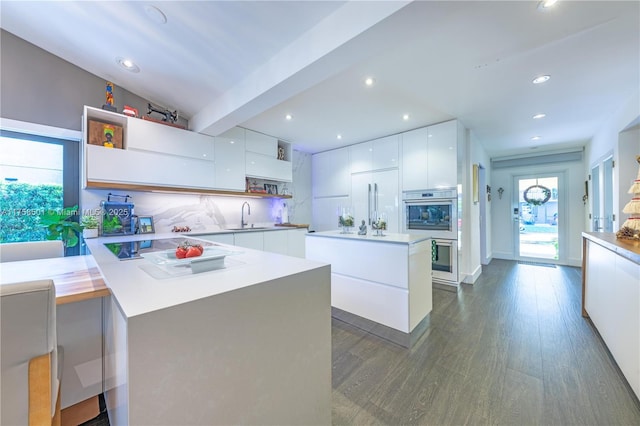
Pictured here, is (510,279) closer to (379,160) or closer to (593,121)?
(593,121)

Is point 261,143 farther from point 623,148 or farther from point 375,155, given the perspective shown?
point 623,148

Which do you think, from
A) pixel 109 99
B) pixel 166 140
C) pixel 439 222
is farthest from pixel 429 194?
pixel 109 99

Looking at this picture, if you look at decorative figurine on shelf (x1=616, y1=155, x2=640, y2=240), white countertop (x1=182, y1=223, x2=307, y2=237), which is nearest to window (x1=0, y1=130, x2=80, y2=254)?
white countertop (x1=182, y1=223, x2=307, y2=237)

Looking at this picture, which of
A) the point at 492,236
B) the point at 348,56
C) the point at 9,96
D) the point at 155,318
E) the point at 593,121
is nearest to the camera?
the point at 155,318

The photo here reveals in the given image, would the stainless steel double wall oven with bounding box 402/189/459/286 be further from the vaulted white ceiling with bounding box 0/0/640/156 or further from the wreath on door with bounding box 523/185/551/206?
the wreath on door with bounding box 523/185/551/206

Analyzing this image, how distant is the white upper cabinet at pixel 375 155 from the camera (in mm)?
4008

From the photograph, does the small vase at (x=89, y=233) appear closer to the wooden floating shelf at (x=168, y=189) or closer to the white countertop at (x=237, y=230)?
the wooden floating shelf at (x=168, y=189)

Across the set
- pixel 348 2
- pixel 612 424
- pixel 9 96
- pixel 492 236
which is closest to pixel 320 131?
pixel 348 2

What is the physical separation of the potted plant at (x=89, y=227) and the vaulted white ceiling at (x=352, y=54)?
1.59 meters

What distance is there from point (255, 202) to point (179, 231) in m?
1.34

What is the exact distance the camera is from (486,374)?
168 centimetres

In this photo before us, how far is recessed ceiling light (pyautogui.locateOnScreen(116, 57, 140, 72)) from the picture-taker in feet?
7.55

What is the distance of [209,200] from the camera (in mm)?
3662

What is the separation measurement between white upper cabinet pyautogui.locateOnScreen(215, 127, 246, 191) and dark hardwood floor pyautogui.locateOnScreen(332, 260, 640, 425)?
239 cm
